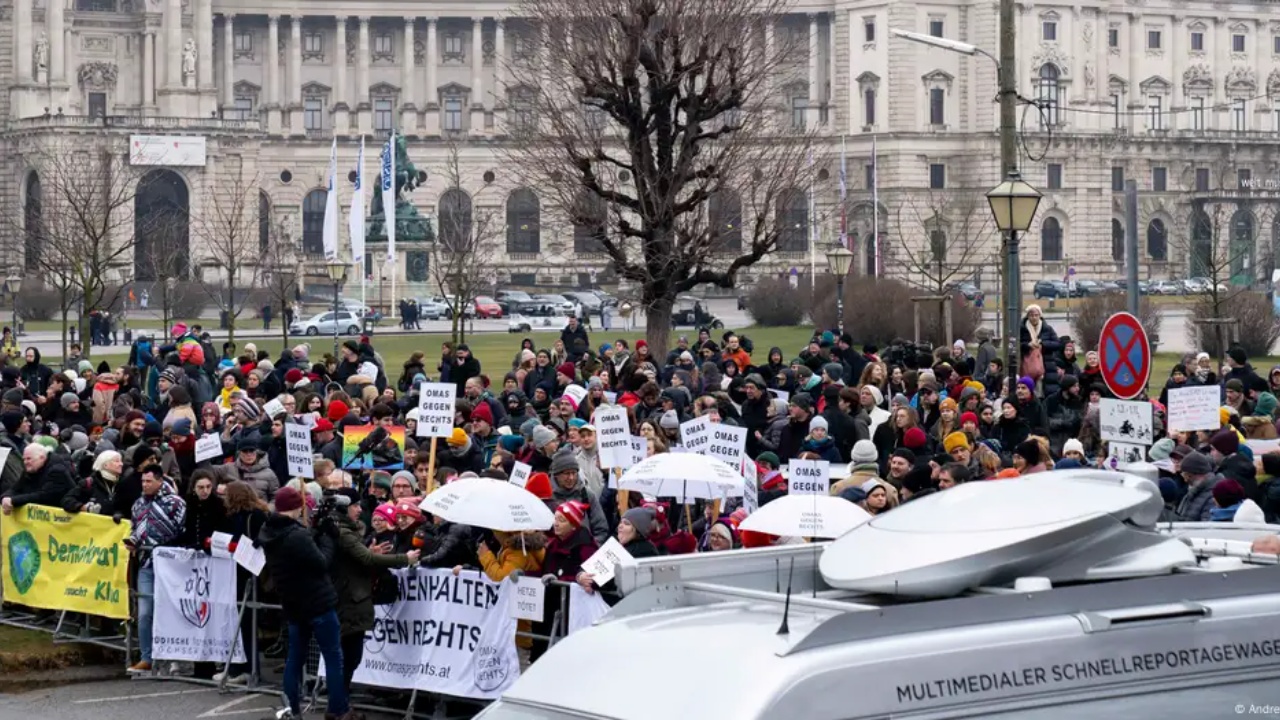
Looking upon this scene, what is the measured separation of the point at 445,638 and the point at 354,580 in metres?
0.77

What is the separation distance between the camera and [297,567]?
14.3 m

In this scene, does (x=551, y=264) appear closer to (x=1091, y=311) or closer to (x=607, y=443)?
(x=1091, y=311)

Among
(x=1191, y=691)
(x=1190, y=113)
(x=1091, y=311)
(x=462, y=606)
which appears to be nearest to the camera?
(x=1191, y=691)

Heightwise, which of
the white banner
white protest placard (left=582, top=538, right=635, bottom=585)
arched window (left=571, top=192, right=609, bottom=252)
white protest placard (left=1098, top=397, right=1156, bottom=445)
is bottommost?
the white banner

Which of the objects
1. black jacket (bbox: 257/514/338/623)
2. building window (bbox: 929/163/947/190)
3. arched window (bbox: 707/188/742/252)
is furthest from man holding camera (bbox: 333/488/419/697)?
building window (bbox: 929/163/947/190)

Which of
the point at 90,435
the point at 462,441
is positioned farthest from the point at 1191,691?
the point at 90,435

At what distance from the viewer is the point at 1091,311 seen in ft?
169

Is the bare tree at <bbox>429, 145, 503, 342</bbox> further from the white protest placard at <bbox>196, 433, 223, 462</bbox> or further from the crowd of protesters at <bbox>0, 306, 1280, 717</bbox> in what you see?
the white protest placard at <bbox>196, 433, 223, 462</bbox>

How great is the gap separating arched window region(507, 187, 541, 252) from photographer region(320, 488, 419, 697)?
351ft

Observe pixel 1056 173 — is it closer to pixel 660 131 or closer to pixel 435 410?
pixel 660 131

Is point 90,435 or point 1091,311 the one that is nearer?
point 90,435

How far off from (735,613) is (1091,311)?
45.6 m

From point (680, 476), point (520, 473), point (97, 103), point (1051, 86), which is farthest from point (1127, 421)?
point (97, 103)

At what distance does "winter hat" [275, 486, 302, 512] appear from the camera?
46.8 ft
